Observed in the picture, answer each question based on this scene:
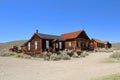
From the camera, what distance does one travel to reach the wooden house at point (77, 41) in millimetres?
42031

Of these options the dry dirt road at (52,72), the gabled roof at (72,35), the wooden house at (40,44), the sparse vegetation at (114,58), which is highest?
the gabled roof at (72,35)

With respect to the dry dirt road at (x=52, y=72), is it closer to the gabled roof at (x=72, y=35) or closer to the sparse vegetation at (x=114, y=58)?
the sparse vegetation at (x=114, y=58)

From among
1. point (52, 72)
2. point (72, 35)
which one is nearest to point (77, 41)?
point (72, 35)

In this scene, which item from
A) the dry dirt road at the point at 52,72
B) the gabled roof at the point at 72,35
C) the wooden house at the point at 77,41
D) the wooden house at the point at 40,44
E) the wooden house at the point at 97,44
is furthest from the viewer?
the wooden house at the point at 97,44

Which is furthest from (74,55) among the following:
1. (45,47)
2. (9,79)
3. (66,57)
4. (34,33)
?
(9,79)

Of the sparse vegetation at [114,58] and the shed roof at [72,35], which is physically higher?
the shed roof at [72,35]

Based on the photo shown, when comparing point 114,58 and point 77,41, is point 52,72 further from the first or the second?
point 77,41

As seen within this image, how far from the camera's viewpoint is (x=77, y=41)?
42.1 metres

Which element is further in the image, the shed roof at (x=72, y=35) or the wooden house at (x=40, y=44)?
the shed roof at (x=72, y=35)

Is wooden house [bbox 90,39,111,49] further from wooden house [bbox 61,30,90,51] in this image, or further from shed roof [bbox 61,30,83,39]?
shed roof [bbox 61,30,83,39]

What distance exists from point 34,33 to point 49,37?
2.81 meters

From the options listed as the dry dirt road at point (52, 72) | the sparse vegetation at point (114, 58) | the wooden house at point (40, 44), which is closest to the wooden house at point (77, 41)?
the wooden house at point (40, 44)

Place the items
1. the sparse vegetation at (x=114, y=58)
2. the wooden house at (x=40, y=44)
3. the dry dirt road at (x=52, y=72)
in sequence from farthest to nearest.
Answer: the wooden house at (x=40, y=44) → the sparse vegetation at (x=114, y=58) → the dry dirt road at (x=52, y=72)

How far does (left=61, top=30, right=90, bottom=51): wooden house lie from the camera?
138 ft
